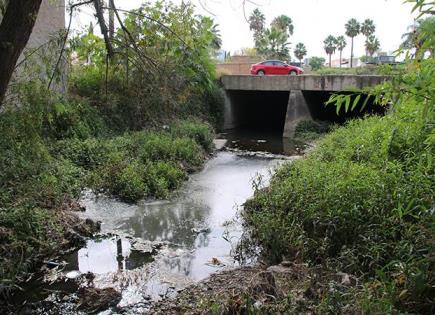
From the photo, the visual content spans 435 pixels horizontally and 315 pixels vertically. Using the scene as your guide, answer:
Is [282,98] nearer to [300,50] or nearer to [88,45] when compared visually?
[88,45]

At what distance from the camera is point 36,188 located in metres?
7.37

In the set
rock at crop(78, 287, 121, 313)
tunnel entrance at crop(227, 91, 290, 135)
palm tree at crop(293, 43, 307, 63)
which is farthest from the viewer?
palm tree at crop(293, 43, 307, 63)

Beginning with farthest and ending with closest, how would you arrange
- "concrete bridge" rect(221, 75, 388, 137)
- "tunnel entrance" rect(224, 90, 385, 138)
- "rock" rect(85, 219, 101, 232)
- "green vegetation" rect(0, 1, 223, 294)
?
"tunnel entrance" rect(224, 90, 385, 138) < "concrete bridge" rect(221, 75, 388, 137) < "rock" rect(85, 219, 101, 232) < "green vegetation" rect(0, 1, 223, 294)

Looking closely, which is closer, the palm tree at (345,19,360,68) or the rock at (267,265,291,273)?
the rock at (267,265,291,273)

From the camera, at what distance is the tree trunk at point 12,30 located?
353 cm

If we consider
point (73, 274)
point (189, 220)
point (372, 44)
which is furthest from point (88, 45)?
point (372, 44)

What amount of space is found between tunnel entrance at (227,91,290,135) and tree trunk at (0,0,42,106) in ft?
63.3

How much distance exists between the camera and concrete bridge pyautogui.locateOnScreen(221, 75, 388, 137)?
19.5 m

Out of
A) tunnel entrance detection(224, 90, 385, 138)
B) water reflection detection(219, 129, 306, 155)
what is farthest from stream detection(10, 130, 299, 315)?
tunnel entrance detection(224, 90, 385, 138)

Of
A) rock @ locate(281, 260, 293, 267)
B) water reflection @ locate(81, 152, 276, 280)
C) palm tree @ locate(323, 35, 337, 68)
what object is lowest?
water reflection @ locate(81, 152, 276, 280)

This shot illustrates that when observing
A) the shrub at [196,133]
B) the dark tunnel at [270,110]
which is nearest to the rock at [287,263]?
the shrub at [196,133]

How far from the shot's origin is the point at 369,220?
5.46 meters

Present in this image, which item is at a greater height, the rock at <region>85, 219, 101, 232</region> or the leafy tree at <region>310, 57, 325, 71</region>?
the leafy tree at <region>310, 57, 325, 71</region>

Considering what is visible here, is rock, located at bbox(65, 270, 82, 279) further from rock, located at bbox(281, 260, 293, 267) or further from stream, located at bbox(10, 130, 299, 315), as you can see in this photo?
rock, located at bbox(281, 260, 293, 267)
